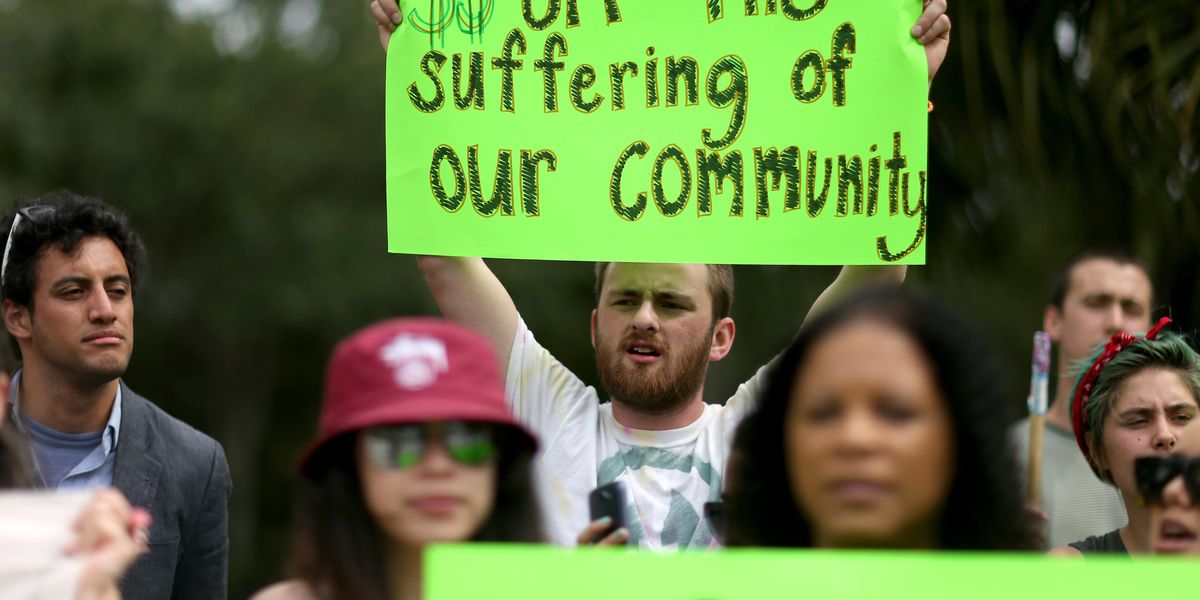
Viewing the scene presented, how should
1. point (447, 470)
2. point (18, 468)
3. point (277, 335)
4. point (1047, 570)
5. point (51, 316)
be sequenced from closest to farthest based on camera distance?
point (1047, 570) → point (447, 470) → point (18, 468) → point (51, 316) → point (277, 335)

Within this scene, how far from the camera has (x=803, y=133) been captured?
356cm

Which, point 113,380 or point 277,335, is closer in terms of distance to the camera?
point 113,380

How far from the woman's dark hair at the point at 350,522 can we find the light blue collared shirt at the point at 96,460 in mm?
1529

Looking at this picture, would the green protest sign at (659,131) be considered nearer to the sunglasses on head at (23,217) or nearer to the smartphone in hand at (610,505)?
the smartphone in hand at (610,505)

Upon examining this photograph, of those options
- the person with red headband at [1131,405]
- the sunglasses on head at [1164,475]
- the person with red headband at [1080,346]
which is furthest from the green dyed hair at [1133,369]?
the sunglasses on head at [1164,475]

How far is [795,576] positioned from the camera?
223 cm

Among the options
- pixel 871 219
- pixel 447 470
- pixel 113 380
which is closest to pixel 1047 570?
pixel 447 470

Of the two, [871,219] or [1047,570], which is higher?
[871,219]

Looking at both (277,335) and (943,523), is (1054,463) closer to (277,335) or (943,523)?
(943,523)

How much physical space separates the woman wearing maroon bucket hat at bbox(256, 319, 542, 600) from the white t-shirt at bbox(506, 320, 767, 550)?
0.91 meters

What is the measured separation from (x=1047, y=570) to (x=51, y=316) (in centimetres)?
258

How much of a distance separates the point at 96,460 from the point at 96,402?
0.14 meters

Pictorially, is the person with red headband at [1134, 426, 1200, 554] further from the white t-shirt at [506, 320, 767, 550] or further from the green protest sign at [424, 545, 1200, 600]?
the white t-shirt at [506, 320, 767, 550]

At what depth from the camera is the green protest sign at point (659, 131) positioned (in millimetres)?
3531
